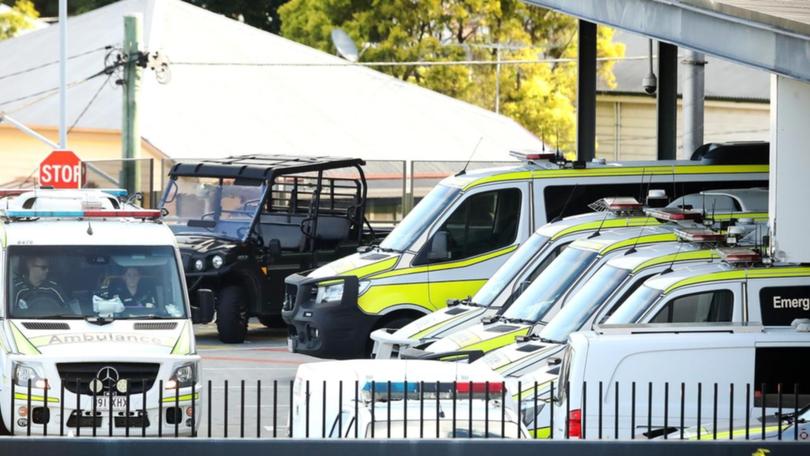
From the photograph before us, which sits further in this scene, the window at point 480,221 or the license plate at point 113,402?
the window at point 480,221

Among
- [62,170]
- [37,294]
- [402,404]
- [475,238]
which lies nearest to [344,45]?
[62,170]

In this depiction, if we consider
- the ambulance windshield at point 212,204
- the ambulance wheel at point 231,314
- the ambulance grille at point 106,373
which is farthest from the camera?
the ambulance windshield at point 212,204

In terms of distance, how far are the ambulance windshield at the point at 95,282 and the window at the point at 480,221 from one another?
16.5 feet

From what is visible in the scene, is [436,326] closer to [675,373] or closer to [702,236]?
[702,236]

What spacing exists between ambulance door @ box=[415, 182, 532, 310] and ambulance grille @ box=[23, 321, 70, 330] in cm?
586

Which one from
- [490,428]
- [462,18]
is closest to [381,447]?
[490,428]

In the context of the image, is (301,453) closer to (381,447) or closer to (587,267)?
(381,447)

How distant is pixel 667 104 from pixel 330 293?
8.75m

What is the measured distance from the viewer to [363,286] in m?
19.0

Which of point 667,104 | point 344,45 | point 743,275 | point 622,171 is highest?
point 344,45

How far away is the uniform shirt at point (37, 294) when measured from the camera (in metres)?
14.2

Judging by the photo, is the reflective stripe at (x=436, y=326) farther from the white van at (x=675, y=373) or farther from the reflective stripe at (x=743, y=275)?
the white van at (x=675, y=373)

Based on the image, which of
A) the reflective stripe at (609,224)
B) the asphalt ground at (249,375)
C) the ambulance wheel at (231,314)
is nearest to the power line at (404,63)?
the asphalt ground at (249,375)

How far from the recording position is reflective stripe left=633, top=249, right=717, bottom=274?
13344 millimetres
